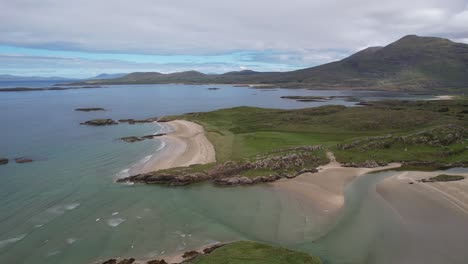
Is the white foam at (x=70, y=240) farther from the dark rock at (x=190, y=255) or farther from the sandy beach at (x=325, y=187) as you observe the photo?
the sandy beach at (x=325, y=187)

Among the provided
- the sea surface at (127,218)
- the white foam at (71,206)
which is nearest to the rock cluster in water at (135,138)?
the sea surface at (127,218)

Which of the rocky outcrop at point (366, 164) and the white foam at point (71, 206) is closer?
the white foam at point (71, 206)

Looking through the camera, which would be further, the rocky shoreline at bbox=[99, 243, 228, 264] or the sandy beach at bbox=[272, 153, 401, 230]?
the sandy beach at bbox=[272, 153, 401, 230]

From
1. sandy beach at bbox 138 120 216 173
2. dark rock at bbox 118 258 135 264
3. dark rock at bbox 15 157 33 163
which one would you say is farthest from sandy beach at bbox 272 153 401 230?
dark rock at bbox 15 157 33 163

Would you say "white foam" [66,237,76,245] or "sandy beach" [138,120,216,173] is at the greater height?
"sandy beach" [138,120,216,173]

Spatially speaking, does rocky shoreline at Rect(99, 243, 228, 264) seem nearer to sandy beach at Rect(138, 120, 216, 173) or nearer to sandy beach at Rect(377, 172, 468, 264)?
sandy beach at Rect(377, 172, 468, 264)

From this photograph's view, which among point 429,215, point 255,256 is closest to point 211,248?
point 255,256

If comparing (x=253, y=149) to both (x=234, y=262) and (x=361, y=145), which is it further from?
(x=234, y=262)
